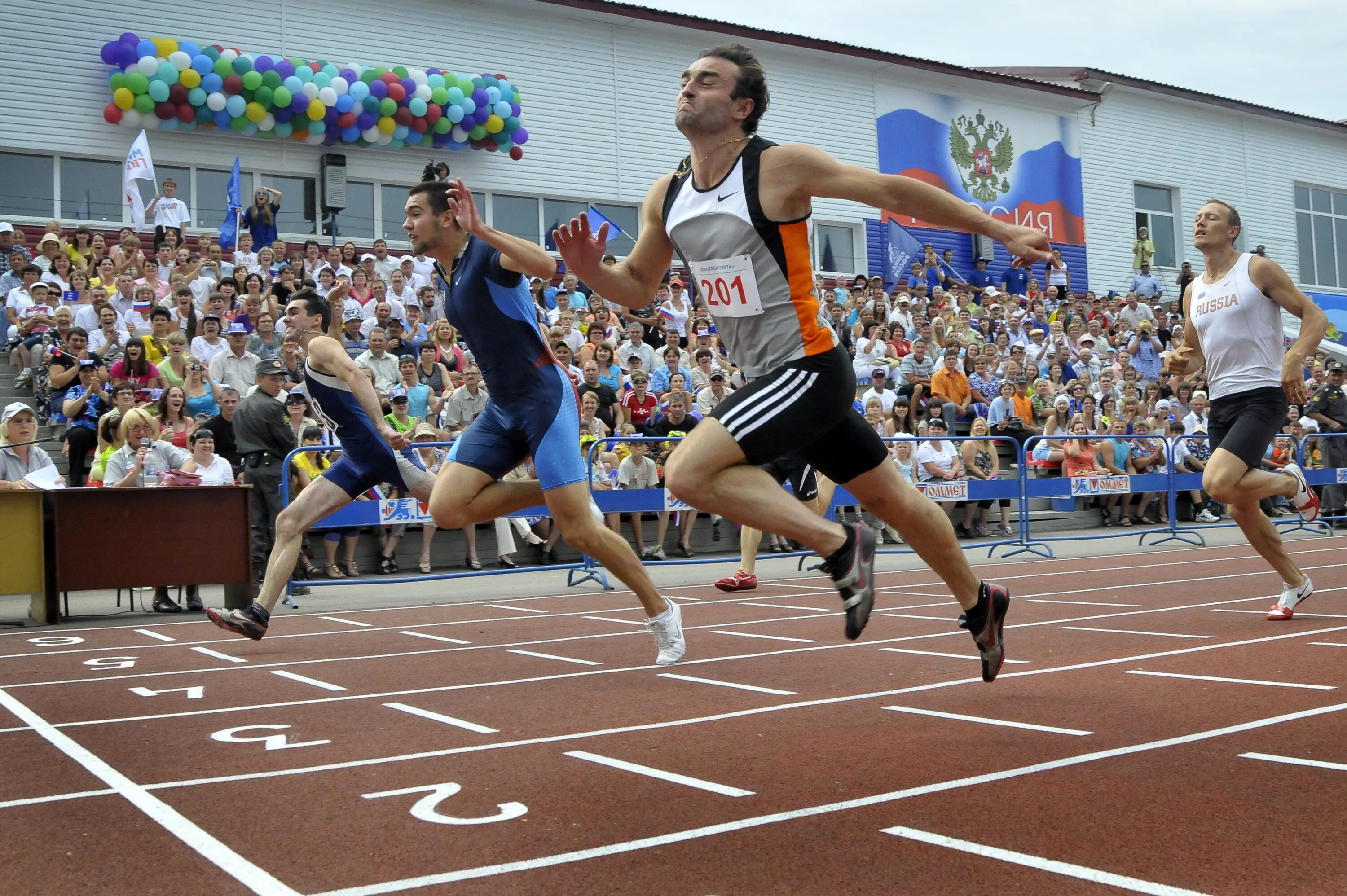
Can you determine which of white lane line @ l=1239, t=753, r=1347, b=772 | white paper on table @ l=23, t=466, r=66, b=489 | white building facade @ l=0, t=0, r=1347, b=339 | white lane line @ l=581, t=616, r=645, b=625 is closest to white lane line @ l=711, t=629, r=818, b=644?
white lane line @ l=581, t=616, r=645, b=625

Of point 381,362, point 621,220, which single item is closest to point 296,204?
point 621,220

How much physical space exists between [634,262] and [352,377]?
3.37 meters

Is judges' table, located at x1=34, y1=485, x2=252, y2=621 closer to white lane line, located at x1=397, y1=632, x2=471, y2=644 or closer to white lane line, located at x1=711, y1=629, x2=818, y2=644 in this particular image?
white lane line, located at x1=397, y1=632, x2=471, y2=644

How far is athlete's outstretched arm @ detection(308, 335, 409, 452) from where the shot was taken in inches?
303

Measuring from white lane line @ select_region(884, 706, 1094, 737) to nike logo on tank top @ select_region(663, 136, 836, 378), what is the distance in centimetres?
154

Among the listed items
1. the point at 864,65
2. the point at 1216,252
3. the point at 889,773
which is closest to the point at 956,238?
the point at 864,65

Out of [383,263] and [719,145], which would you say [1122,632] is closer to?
[719,145]

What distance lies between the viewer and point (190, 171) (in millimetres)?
21500

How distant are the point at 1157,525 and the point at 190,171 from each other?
1657 cm

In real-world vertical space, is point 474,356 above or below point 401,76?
below

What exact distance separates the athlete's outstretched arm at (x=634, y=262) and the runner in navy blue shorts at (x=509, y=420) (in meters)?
1.37

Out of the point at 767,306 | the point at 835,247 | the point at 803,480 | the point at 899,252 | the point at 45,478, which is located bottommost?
the point at 803,480

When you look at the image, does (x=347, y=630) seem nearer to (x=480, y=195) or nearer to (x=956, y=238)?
(x=480, y=195)

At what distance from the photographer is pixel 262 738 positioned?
486cm
